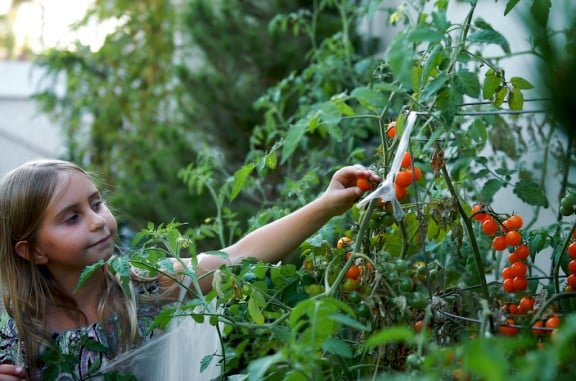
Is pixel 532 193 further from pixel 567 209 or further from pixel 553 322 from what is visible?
pixel 553 322

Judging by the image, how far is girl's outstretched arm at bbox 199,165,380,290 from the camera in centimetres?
137

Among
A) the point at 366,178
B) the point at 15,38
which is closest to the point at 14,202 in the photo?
the point at 366,178

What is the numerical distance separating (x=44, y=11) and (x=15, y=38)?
2.48 meters

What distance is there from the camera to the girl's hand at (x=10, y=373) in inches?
57.7

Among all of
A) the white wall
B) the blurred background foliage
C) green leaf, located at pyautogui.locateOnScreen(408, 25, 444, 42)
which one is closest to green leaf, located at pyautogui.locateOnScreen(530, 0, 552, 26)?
green leaf, located at pyautogui.locateOnScreen(408, 25, 444, 42)

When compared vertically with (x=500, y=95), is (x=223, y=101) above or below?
below

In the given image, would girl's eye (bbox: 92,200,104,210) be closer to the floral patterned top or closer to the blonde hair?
the blonde hair

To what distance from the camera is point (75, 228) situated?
1623mm

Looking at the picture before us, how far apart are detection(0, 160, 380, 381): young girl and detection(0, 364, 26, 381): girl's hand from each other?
8 cm

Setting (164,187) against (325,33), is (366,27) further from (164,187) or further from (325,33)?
(164,187)

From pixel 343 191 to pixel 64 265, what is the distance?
0.70 metres

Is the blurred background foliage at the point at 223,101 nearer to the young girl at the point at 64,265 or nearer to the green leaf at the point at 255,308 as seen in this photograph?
the young girl at the point at 64,265

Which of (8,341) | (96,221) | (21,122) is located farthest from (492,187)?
(21,122)

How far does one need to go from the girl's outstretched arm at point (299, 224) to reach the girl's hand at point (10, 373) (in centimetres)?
41
